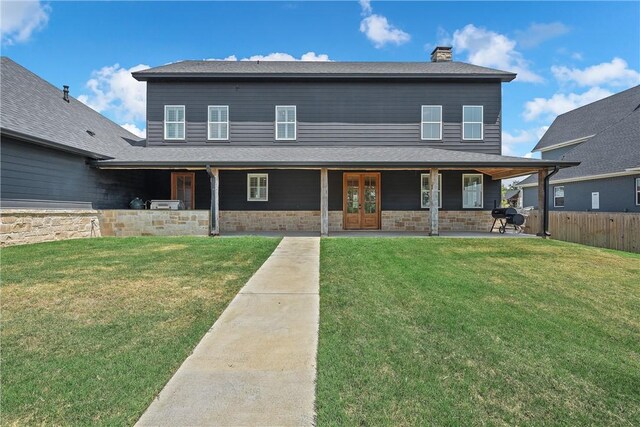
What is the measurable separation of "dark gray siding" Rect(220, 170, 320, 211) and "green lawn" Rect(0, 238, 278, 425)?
619 centimetres

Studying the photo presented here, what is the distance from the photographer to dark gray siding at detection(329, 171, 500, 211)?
536 inches

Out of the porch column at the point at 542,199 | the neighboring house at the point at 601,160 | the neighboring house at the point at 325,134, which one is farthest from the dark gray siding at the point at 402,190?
the neighboring house at the point at 601,160

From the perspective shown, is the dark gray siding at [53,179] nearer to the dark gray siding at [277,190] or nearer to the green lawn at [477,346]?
the dark gray siding at [277,190]

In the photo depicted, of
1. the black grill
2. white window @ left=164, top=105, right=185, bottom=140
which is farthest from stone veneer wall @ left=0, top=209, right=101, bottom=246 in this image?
the black grill

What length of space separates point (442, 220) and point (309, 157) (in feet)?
21.4

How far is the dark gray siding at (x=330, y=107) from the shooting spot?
45.4 feet

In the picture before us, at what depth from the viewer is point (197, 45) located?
17094 mm

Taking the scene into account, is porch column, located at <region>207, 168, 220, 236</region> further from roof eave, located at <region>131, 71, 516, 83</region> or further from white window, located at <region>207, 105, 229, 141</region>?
roof eave, located at <region>131, 71, 516, 83</region>

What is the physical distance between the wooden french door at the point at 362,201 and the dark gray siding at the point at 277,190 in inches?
53.3

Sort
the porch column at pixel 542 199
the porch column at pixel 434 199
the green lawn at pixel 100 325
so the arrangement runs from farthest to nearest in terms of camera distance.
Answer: the porch column at pixel 434 199 → the porch column at pixel 542 199 → the green lawn at pixel 100 325

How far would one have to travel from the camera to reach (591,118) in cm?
2248

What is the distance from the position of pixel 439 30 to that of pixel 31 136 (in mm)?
17715

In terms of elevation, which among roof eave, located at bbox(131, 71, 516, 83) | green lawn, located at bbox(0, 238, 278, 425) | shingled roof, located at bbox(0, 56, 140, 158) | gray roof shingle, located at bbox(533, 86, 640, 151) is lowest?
green lawn, located at bbox(0, 238, 278, 425)

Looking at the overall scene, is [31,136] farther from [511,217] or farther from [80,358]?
[511,217]
